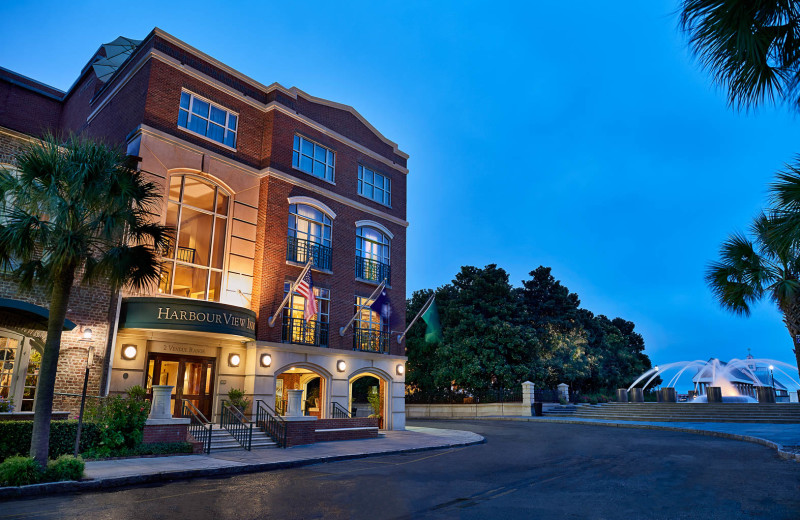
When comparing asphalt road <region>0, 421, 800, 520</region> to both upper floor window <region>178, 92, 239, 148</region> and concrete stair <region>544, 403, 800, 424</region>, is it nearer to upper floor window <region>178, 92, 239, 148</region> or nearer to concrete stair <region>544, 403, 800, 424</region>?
upper floor window <region>178, 92, 239, 148</region>

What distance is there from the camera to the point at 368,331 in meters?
26.9

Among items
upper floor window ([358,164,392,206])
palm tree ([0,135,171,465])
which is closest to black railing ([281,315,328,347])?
upper floor window ([358,164,392,206])

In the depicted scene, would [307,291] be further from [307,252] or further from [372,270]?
[372,270]

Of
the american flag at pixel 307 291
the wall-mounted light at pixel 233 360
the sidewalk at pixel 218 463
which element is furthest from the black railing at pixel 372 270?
the sidewalk at pixel 218 463

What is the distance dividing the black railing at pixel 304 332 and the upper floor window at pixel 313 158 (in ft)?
23.0

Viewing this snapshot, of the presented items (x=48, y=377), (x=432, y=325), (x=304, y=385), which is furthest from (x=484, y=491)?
(x=304, y=385)

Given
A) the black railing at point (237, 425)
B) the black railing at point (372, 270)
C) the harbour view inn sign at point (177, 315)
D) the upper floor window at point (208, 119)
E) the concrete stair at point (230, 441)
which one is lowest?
the concrete stair at point (230, 441)

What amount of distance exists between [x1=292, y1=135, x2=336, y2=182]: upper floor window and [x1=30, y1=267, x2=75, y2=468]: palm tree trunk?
14.3 metres

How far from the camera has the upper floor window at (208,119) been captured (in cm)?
2144

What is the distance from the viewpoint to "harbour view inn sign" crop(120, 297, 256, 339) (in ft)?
58.3

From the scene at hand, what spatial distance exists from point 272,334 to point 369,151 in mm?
11776

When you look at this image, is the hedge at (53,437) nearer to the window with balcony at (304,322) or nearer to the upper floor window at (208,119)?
the window with balcony at (304,322)

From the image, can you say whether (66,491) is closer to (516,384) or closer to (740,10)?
(740,10)

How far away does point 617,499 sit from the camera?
9.38 metres
